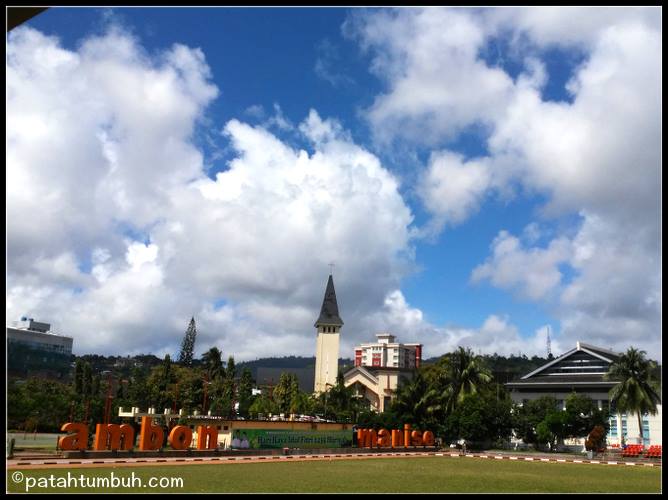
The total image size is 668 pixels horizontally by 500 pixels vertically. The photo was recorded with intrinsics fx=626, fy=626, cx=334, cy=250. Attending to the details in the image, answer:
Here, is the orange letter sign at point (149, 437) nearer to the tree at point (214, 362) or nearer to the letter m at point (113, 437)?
the letter m at point (113, 437)

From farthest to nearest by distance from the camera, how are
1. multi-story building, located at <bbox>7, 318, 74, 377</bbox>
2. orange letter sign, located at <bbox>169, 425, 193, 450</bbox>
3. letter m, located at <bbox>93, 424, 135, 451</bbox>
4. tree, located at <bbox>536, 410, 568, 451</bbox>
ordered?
multi-story building, located at <bbox>7, 318, 74, 377</bbox>, tree, located at <bbox>536, 410, 568, 451</bbox>, orange letter sign, located at <bbox>169, 425, 193, 450</bbox>, letter m, located at <bbox>93, 424, 135, 451</bbox>

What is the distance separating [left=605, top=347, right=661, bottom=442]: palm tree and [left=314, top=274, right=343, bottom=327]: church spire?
163ft

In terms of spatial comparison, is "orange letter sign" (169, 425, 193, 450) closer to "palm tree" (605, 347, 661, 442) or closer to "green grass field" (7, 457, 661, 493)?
"green grass field" (7, 457, 661, 493)

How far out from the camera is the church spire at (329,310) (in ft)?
307

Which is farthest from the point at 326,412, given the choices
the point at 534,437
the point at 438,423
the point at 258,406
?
the point at 534,437

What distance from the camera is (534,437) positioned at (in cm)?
5334

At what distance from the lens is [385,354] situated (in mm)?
147375

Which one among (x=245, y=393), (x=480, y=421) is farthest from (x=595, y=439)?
(x=245, y=393)

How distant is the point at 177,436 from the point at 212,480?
11.9 metres

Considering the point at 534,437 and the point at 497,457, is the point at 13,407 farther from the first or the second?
the point at 534,437

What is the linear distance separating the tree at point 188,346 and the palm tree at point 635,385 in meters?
58.1

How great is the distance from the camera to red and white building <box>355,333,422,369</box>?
5778 inches

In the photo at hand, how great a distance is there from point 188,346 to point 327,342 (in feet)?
66.0

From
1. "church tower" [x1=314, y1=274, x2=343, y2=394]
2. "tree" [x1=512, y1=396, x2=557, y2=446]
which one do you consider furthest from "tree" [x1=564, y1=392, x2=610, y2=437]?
"church tower" [x1=314, y1=274, x2=343, y2=394]
